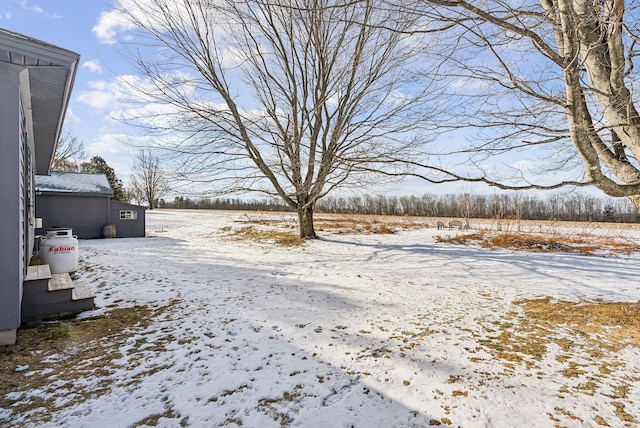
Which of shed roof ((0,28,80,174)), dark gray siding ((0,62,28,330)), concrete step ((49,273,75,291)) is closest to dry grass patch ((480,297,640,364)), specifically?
dark gray siding ((0,62,28,330))

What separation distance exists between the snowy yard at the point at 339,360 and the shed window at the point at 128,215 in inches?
494

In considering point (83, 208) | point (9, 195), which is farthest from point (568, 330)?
point (83, 208)

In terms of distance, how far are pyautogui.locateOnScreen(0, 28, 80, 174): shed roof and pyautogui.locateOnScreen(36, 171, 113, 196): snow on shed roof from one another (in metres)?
10.5

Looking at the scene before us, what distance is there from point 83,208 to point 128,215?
2.13m

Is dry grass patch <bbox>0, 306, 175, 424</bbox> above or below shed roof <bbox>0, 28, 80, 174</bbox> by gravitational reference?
below

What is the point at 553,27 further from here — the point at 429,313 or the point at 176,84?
the point at 176,84

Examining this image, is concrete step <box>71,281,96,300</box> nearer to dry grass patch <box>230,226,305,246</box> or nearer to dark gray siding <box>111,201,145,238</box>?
dry grass patch <box>230,226,305,246</box>

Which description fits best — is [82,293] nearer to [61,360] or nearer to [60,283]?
[60,283]

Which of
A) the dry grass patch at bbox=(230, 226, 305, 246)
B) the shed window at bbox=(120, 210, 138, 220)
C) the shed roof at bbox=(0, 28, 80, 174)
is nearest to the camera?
the shed roof at bbox=(0, 28, 80, 174)

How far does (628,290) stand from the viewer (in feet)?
19.5

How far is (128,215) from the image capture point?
1677 cm

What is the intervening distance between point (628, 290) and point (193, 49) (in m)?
13.9

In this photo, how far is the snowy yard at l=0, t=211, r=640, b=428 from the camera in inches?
91.6

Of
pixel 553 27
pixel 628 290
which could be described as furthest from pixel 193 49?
pixel 628 290
